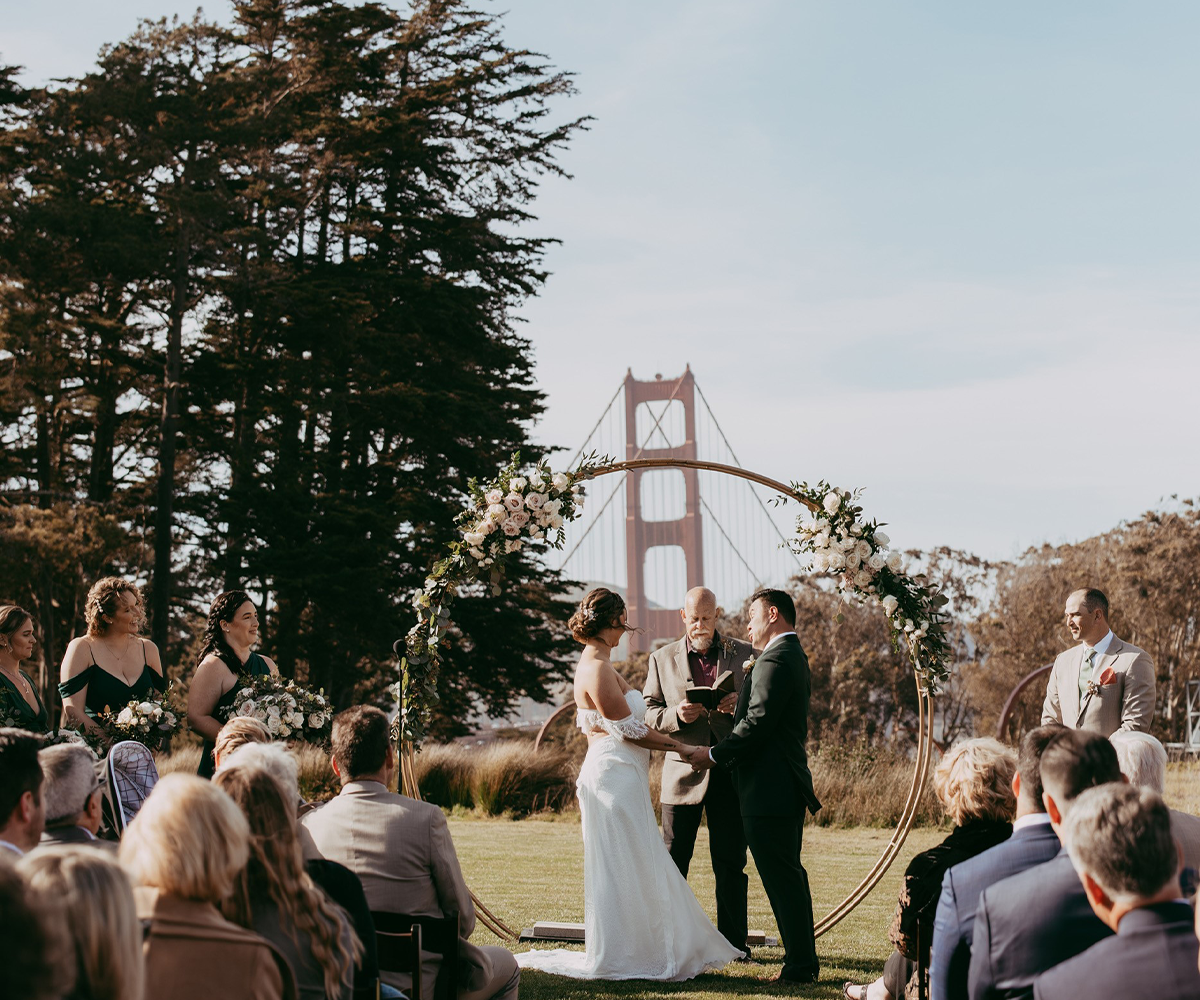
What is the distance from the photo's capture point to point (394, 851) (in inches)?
149

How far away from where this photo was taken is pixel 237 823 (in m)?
2.40

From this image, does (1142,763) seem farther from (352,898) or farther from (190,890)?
(190,890)

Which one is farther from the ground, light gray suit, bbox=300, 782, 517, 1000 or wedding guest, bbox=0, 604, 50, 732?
wedding guest, bbox=0, 604, 50, 732

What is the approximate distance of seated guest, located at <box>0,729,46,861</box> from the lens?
2.79 meters

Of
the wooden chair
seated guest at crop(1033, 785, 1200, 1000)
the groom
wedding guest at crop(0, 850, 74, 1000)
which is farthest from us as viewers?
the groom

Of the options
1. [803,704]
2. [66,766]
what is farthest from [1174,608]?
[66,766]

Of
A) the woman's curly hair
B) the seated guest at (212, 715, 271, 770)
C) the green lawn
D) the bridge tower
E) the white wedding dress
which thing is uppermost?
the bridge tower

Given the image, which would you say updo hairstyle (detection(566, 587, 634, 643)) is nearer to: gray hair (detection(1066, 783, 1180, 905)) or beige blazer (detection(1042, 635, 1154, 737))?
beige blazer (detection(1042, 635, 1154, 737))

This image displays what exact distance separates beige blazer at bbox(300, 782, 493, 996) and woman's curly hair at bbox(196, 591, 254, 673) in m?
2.20

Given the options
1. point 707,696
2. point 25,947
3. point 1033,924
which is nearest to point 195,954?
point 25,947

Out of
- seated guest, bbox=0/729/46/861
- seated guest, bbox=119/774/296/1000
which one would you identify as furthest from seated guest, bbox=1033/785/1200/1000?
seated guest, bbox=0/729/46/861

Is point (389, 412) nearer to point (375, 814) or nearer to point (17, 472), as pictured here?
point (17, 472)

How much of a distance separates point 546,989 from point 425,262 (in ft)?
65.3

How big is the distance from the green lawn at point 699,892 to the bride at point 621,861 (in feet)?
0.39
